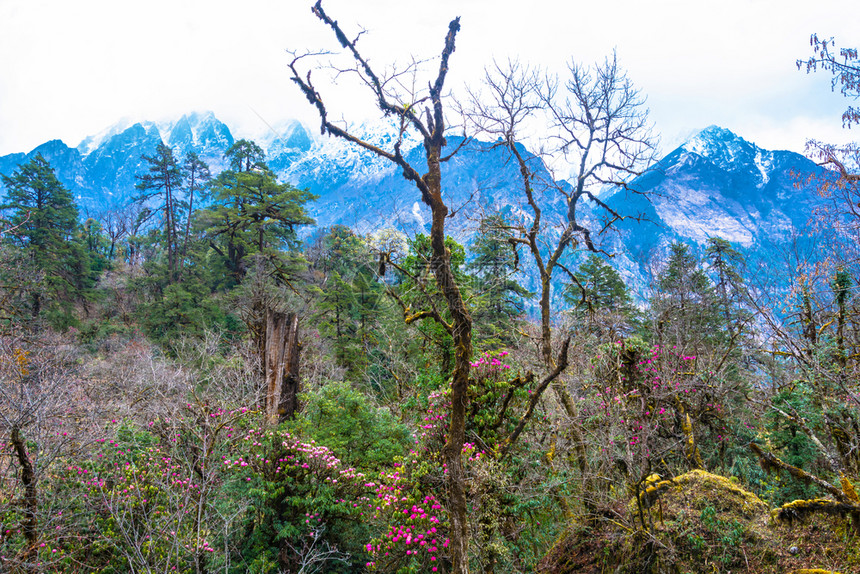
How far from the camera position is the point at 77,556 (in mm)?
6738

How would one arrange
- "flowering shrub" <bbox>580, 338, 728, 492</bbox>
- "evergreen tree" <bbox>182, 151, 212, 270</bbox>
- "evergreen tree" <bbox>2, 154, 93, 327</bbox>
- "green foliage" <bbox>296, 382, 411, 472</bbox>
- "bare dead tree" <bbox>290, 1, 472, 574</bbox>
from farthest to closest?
"evergreen tree" <bbox>182, 151, 212, 270</bbox> < "evergreen tree" <bbox>2, 154, 93, 327</bbox> < "green foliage" <bbox>296, 382, 411, 472</bbox> < "flowering shrub" <bbox>580, 338, 728, 492</bbox> < "bare dead tree" <bbox>290, 1, 472, 574</bbox>

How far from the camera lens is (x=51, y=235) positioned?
23.0 meters

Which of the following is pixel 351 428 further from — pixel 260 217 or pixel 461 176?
pixel 461 176

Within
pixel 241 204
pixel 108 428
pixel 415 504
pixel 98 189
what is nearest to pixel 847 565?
pixel 415 504

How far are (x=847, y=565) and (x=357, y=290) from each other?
20.7 metres

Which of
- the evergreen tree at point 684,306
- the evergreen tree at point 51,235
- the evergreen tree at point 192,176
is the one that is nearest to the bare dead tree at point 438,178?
the evergreen tree at point 684,306

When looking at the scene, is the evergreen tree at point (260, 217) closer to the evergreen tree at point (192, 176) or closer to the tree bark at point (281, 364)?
the evergreen tree at point (192, 176)

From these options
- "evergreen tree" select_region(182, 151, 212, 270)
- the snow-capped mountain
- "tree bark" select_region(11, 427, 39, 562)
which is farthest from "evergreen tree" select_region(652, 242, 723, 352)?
the snow-capped mountain

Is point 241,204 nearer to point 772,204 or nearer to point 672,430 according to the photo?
point 672,430

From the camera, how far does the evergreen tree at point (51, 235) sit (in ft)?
67.8

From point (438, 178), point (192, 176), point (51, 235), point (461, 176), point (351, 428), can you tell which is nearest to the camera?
point (438, 178)

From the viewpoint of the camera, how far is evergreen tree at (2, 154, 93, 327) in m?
20.7

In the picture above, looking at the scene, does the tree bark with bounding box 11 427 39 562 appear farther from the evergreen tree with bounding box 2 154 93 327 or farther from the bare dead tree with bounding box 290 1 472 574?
the evergreen tree with bounding box 2 154 93 327

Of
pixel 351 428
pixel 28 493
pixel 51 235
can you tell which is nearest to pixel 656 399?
pixel 351 428
